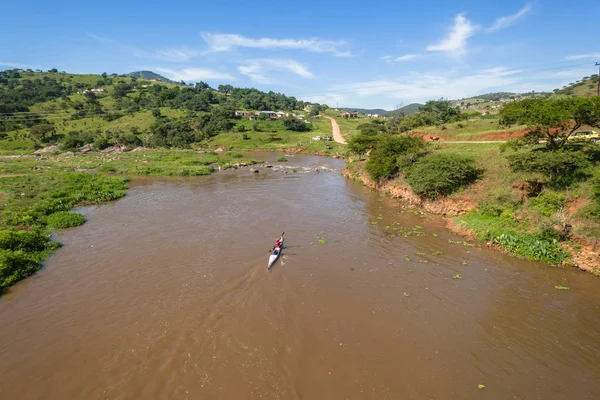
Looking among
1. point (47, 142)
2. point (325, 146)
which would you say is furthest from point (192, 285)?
point (47, 142)

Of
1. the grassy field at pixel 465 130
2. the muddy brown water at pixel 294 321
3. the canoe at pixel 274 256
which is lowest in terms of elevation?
the muddy brown water at pixel 294 321

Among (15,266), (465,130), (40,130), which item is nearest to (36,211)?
(15,266)

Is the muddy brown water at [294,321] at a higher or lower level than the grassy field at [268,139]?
lower

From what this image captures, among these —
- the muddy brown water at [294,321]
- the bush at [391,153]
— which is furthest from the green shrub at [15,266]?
the bush at [391,153]

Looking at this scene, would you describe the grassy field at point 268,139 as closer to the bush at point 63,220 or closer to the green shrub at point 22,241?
the bush at point 63,220

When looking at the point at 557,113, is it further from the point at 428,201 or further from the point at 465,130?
the point at 465,130

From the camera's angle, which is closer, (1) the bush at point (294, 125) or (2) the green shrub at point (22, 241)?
(2) the green shrub at point (22, 241)
